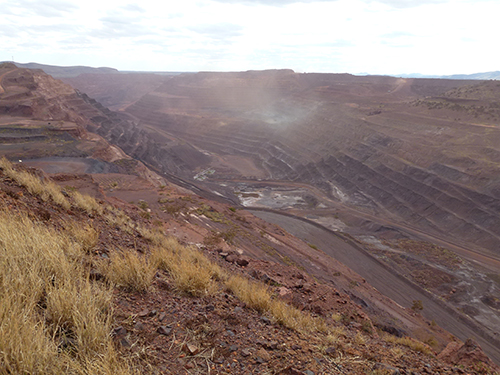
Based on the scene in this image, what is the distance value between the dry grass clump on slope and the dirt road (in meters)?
19.2

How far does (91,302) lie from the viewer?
3.31 meters

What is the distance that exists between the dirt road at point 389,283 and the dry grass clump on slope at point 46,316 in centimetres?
1921

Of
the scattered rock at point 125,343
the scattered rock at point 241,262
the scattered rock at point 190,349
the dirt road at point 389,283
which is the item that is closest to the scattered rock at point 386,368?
the scattered rock at point 190,349

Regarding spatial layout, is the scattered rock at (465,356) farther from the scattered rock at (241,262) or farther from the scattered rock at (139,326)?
the scattered rock at (139,326)

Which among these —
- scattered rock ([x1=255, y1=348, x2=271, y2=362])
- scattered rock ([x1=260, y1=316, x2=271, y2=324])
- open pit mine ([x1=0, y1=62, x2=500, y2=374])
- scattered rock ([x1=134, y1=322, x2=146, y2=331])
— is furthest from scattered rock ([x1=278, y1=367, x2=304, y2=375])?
open pit mine ([x1=0, y1=62, x2=500, y2=374])

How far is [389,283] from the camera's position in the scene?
2081 centimetres

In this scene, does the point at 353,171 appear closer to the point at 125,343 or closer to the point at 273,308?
the point at 273,308

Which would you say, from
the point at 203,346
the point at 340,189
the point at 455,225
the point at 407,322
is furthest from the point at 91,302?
the point at 340,189

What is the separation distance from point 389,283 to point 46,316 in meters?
22.1

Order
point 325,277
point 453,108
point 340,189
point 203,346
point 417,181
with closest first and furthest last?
1. point 203,346
2. point 325,277
3. point 417,181
4. point 340,189
5. point 453,108

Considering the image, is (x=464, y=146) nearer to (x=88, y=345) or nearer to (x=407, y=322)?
(x=407, y=322)

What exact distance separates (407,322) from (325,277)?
4.19 m

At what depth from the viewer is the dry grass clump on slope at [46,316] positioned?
7.61 feet

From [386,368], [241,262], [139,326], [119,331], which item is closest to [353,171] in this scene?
[241,262]
